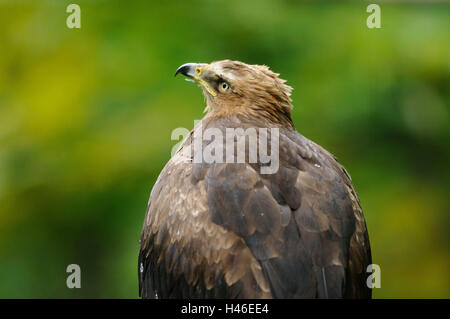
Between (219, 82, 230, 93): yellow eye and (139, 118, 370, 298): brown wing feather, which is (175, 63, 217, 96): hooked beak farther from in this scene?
(139, 118, 370, 298): brown wing feather

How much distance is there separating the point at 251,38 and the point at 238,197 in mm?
5040

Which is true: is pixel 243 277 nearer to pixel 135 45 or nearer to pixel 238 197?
pixel 238 197

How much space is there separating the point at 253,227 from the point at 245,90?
130cm

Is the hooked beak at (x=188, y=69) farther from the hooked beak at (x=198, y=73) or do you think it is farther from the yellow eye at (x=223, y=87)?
the yellow eye at (x=223, y=87)

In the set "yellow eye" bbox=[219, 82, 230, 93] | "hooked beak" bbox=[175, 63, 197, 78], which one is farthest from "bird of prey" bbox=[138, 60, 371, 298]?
"hooked beak" bbox=[175, 63, 197, 78]

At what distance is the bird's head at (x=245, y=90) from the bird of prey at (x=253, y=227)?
0.30ft

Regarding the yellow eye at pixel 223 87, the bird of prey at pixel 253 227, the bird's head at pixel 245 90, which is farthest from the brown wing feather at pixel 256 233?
the yellow eye at pixel 223 87

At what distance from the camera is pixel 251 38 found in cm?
901

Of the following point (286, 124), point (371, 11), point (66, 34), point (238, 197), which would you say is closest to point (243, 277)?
point (238, 197)

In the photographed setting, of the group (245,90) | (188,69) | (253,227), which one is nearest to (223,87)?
(245,90)

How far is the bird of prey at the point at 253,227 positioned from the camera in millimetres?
4094

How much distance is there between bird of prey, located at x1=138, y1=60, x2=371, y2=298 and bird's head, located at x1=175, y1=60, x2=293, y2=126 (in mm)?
92

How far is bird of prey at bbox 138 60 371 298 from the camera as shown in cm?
409

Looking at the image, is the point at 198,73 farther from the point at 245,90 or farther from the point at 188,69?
the point at 245,90
